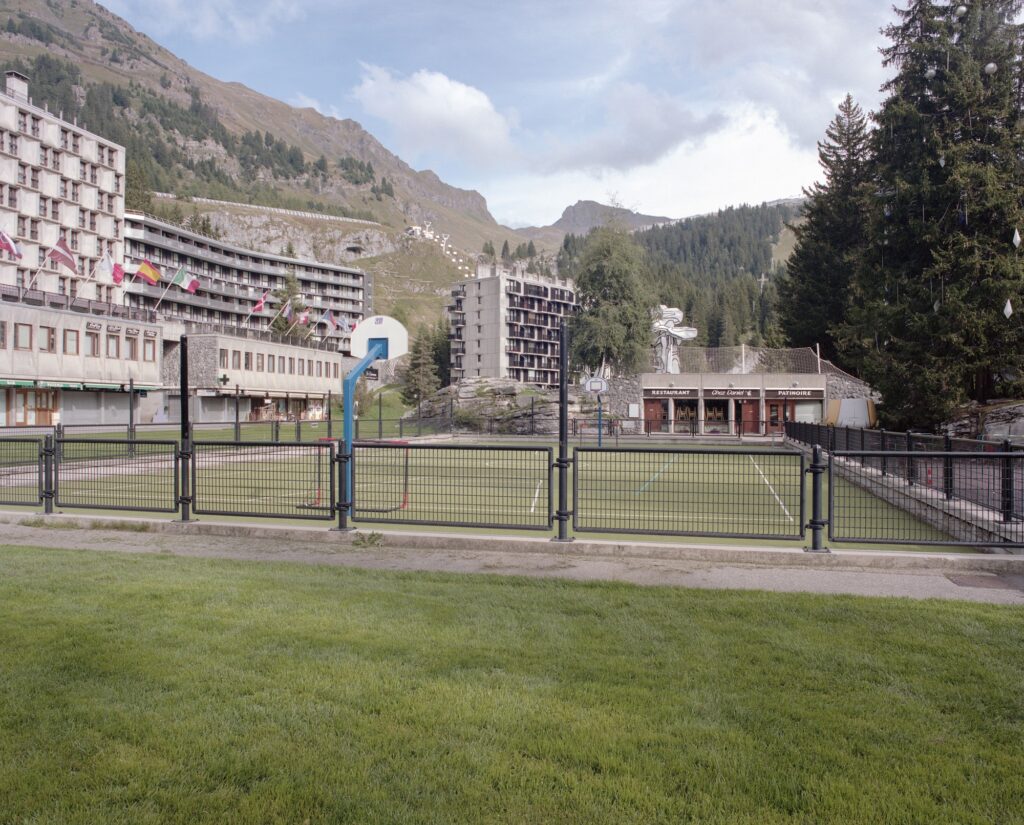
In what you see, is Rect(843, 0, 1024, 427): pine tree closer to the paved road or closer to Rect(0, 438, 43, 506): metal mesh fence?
the paved road

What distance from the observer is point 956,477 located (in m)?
11.2

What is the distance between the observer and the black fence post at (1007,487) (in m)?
9.63

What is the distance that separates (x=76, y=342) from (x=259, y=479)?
50962 millimetres

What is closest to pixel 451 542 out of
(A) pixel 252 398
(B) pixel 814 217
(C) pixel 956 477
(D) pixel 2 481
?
(C) pixel 956 477

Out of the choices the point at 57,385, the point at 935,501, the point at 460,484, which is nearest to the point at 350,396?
the point at 460,484

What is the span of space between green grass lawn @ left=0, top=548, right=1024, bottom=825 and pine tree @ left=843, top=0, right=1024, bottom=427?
89.1 ft

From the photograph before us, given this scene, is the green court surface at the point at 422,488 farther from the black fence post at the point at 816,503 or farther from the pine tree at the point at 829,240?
the pine tree at the point at 829,240

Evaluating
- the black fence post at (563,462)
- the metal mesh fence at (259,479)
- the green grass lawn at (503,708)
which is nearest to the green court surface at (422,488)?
the metal mesh fence at (259,479)

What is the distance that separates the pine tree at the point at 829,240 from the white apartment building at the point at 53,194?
200 ft

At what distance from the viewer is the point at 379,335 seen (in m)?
15.5

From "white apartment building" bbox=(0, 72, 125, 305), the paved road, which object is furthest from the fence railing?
"white apartment building" bbox=(0, 72, 125, 305)

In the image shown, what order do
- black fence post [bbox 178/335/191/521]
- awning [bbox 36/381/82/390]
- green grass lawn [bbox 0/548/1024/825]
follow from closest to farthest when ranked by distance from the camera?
green grass lawn [bbox 0/548/1024/825]
black fence post [bbox 178/335/191/521]
awning [bbox 36/381/82/390]

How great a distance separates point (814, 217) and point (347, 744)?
220ft

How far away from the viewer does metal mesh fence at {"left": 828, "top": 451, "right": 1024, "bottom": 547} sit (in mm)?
9516
